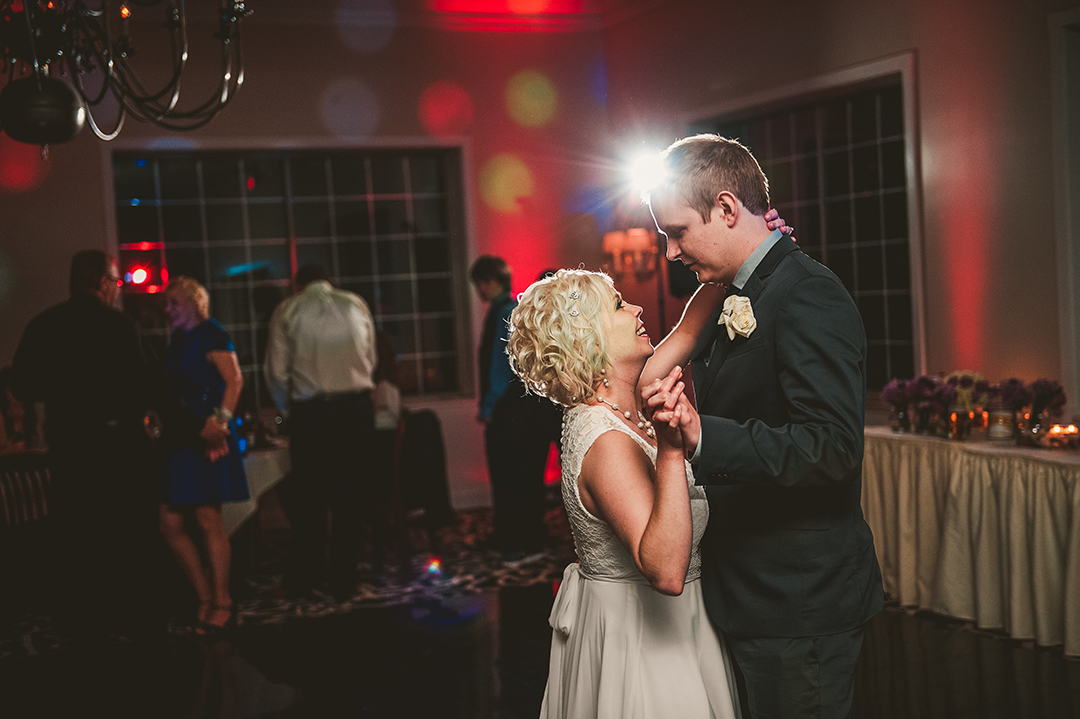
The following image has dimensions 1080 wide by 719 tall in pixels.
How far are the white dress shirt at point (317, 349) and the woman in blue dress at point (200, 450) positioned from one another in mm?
599

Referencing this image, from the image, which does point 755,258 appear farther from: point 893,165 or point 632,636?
point 893,165

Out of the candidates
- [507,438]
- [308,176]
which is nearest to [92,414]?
[507,438]

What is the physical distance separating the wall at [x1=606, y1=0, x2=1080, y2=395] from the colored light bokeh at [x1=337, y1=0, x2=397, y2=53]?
304 centimetres

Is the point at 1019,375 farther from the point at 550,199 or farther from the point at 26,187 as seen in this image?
the point at 26,187

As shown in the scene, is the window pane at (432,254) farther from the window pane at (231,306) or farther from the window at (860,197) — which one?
the window at (860,197)

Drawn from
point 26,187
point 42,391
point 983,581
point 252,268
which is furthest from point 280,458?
→ point 983,581

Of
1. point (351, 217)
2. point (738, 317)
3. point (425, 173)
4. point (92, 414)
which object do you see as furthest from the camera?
point (425, 173)

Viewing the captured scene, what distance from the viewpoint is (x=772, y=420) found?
166 cm

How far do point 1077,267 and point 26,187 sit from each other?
21.9ft

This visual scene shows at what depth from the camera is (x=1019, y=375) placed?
4949 mm

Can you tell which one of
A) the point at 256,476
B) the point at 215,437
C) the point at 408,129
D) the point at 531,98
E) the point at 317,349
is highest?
the point at 531,98

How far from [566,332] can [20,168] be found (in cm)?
632

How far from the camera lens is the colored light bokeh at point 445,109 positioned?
25.2 ft

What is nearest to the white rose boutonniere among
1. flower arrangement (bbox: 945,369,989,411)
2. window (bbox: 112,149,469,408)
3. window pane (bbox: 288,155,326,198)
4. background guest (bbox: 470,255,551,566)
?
flower arrangement (bbox: 945,369,989,411)
